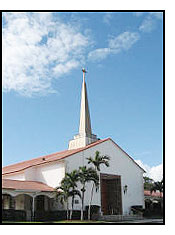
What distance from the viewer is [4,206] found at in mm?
25797

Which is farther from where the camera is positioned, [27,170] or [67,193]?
[27,170]

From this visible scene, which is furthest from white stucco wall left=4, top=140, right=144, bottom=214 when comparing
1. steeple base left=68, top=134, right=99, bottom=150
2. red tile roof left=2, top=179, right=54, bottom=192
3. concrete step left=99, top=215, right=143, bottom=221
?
steeple base left=68, top=134, right=99, bottom=150

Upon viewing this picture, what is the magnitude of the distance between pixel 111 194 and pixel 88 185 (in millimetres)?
4180

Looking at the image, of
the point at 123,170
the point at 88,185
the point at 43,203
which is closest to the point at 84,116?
the point at 123,170

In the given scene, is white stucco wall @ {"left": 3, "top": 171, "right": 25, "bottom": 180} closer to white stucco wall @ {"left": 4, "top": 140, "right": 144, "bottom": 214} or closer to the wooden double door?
white stucco wall @ {"left": 4, "top": 140, "right": 144, "bottom": 214}

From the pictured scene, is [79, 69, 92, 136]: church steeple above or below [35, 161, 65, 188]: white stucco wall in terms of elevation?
above

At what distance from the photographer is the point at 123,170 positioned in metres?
32.1

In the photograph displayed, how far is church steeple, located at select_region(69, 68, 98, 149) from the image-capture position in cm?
3275

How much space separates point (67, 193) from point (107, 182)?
8.54 m

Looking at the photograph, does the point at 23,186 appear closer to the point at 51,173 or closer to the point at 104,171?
the point at 51,173

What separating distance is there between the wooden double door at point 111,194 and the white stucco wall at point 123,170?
47 cm

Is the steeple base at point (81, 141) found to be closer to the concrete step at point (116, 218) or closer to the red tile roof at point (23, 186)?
the red tile roof at point (23, 186)
